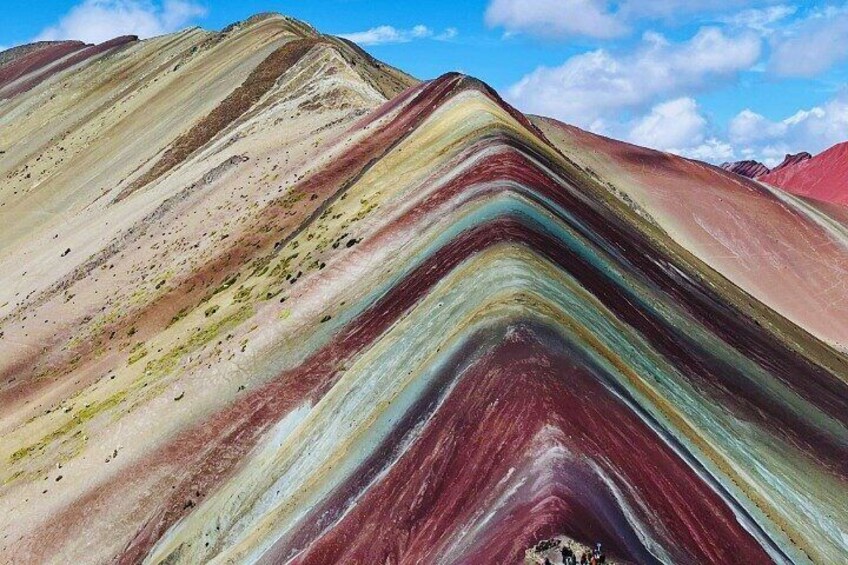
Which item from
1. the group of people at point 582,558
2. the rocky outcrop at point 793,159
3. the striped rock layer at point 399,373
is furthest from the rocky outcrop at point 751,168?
the group of people at point 582,558

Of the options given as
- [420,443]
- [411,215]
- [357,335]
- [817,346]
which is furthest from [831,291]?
[420,443]

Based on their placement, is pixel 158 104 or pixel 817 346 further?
pixel 158 104

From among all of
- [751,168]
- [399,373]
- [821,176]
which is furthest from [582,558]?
[751,168]

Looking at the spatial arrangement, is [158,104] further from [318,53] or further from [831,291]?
[831,291]

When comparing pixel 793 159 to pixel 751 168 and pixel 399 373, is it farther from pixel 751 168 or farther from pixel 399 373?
pixel 399 373

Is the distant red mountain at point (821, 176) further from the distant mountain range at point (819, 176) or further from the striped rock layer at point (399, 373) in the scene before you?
the striped rock layer at point (399, 373)
